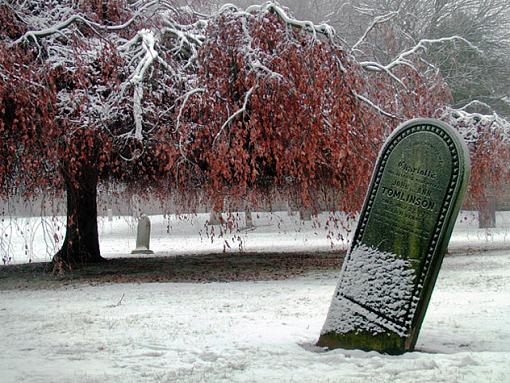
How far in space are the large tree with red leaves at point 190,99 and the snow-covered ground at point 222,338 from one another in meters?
1.30

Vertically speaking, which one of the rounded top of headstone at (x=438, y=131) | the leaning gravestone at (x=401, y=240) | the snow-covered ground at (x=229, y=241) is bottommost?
the snow-covered ground at (x=229, y=241)

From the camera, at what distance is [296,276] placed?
11.5 m

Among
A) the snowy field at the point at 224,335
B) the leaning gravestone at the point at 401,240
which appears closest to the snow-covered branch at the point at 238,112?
the snowy field at the point at 224,335

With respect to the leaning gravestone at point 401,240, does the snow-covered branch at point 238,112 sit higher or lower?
higher

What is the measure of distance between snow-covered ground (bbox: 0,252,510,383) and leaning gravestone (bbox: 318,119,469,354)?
233mm

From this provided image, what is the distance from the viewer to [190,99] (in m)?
9.49

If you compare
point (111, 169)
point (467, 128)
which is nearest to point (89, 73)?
point (111, 169)

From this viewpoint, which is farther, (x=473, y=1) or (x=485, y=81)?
(x=473, y=1)

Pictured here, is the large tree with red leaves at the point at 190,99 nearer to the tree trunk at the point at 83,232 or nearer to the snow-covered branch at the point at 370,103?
the snow-covered branch at the point at 370,103

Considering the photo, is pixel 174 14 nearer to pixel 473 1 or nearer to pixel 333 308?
pixel 333 308

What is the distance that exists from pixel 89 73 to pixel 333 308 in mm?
5893

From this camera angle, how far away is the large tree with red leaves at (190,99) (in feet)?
29.6

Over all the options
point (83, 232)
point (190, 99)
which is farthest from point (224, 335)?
point (83, 232)

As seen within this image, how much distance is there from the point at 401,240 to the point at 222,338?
1.68 meters
